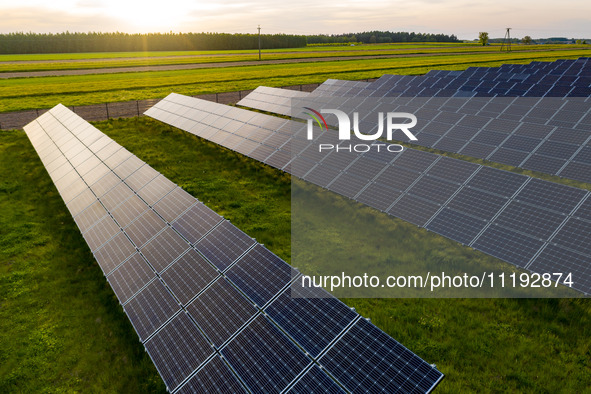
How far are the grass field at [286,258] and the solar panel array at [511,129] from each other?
738 cm

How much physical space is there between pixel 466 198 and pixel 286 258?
25.8 feet

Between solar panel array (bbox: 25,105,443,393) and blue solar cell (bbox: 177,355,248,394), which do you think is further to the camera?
blue solar cell (bbox: 177,355,248,394)

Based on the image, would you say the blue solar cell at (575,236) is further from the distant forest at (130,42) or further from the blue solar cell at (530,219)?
the distant forest at (130,42)

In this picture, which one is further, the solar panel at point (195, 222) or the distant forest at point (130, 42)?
the distant forest at point (130, 42)

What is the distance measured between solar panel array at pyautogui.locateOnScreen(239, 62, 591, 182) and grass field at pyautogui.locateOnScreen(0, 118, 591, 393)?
738 cm

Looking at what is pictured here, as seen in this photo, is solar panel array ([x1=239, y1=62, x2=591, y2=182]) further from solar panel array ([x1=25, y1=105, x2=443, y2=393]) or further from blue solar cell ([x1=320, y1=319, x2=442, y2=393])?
solar panel array ([x1=25, y1=105, x2=443, y2=393])

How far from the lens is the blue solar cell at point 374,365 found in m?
7.32

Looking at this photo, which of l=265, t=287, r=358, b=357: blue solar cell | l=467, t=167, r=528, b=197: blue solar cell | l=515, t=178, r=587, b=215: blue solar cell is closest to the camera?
l=265, t=287, r=358, b=357: blue solar cell

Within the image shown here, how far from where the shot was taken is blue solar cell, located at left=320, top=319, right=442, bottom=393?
7320 millimetres

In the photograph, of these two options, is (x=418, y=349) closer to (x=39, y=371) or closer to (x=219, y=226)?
(x=219, y=226)

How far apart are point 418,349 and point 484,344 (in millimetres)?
1995

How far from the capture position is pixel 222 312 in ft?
31.7

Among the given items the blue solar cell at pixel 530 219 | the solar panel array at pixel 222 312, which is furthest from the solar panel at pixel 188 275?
the blue solar cell at pixel 530 219

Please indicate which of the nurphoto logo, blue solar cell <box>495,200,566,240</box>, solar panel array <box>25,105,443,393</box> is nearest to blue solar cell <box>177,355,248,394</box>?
solar panel array <box>25,105,443,393</box>
